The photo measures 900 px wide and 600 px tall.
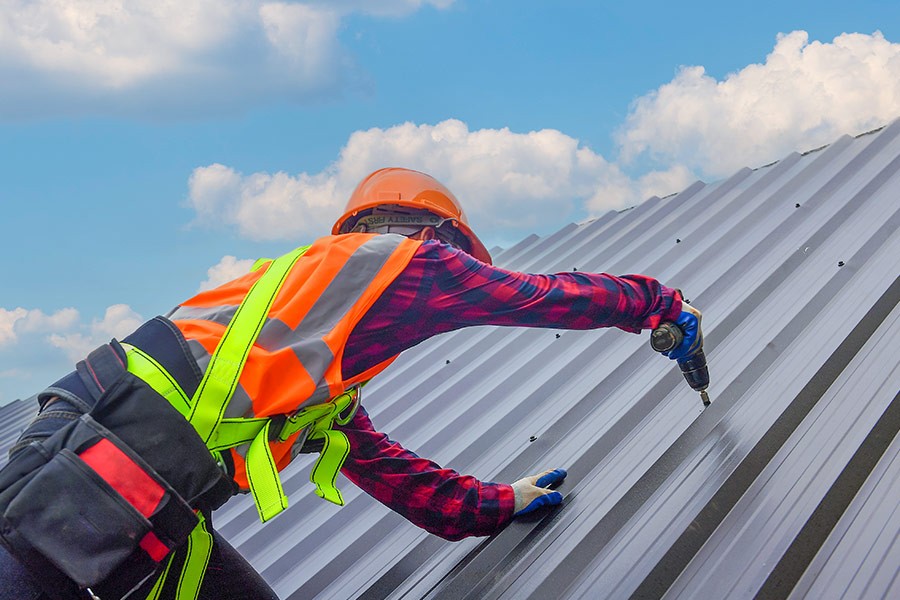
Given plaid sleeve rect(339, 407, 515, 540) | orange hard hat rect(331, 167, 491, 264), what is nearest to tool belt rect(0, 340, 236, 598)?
plaid sleeve rect(339, 407, 515, 540)

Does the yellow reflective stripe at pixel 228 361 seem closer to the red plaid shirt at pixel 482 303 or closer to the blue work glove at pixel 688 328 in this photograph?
the red plaid shirt at pixel 482 303

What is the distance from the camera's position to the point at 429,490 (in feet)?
9.60

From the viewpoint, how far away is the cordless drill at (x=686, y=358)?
2.53 metres

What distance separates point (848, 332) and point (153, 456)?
2413 mm

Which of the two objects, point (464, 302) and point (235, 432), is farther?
point (464, 302)

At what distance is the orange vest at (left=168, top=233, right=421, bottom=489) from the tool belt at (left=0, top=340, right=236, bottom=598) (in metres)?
0.16

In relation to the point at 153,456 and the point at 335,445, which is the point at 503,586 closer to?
the point at 335,445

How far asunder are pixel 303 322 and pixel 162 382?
382mm

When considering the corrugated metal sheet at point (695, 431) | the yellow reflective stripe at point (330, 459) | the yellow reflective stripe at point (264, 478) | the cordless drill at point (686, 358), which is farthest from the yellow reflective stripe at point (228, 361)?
the cordless drill at point (686, 358)

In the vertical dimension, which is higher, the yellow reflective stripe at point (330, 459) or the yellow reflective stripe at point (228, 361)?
the yellow reflective stripe at point (228, 361)

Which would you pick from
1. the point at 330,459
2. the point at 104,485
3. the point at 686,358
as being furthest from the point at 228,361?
the point at 686,358

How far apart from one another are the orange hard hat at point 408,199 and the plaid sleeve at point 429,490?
0.75 meters

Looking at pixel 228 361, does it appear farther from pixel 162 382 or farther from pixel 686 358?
pixel 686 358

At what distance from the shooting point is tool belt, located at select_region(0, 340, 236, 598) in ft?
5.92
